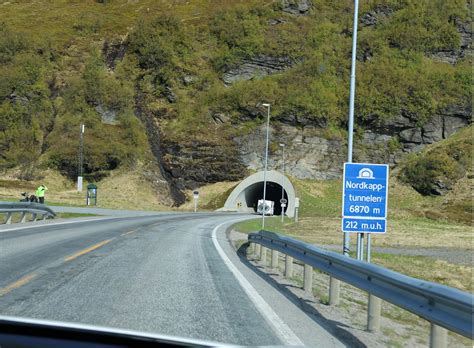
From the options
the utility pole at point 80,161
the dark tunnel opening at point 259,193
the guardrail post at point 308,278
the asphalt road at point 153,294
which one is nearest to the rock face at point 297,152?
the dark tunnel opening at point 259,193

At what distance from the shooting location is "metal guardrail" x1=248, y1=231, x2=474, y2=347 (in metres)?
5.03

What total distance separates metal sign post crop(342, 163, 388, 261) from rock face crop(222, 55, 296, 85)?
7937 centimetres

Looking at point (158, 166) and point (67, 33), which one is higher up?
point (67, 33)

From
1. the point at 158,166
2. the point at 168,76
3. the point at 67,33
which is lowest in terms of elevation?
the point at 158,166

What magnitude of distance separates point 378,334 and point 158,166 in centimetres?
7101

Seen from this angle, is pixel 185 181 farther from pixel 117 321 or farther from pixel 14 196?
pixel 117 321

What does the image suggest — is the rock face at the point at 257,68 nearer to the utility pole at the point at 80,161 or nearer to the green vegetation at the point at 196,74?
the green vegetation at the point at 196,74

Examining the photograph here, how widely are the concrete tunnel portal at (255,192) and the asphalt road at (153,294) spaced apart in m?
51.4

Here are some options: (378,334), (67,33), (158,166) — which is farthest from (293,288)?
(67,33)

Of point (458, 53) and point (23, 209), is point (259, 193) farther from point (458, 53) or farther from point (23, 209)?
point (23, 209)

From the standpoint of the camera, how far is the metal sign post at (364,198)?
13.2 meters

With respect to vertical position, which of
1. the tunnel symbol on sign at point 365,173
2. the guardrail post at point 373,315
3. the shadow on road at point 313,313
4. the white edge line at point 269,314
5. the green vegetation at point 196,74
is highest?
the green vegetation at point 196,74

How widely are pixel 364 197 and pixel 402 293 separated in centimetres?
700

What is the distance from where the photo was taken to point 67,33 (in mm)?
97750
